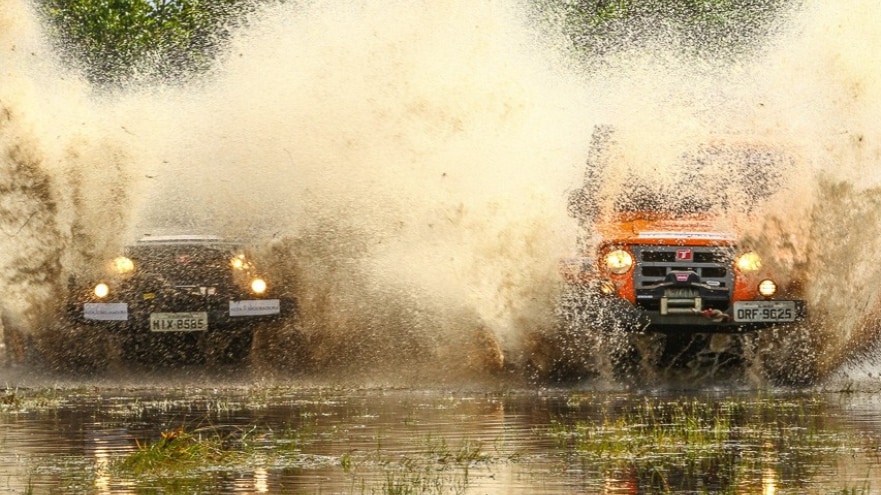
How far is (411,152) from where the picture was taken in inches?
801

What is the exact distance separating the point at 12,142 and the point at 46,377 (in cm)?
369

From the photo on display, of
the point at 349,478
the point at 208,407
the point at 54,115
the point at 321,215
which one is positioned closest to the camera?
the point at 349,478

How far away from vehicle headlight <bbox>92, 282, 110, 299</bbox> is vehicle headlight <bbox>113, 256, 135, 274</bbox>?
22 centimetres

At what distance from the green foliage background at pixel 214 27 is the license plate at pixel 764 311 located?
5684 mm

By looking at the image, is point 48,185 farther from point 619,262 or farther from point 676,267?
point 676,267

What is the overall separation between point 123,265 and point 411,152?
10.3 ft

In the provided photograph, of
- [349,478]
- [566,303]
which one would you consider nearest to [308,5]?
[566,303]

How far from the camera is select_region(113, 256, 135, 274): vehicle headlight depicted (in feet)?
61.8

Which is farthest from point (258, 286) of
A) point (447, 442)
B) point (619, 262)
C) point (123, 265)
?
point (447, 442)

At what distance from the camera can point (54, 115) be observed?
22.0 m

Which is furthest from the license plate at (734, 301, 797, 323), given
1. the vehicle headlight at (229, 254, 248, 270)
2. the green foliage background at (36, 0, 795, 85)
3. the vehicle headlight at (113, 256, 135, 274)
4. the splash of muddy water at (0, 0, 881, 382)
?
the green foliage background at (36, 0, 795, 85)

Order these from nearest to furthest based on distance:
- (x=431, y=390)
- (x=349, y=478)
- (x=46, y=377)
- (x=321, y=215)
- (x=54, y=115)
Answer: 1. (x=349, y=478)
2. (x=431, y=390)
3. (x=46, y=377)
4. (x=321, y=215)
5. (x=54, y=115)

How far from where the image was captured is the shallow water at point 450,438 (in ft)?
33.3

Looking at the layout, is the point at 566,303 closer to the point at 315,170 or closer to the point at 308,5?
the point at 315,170
